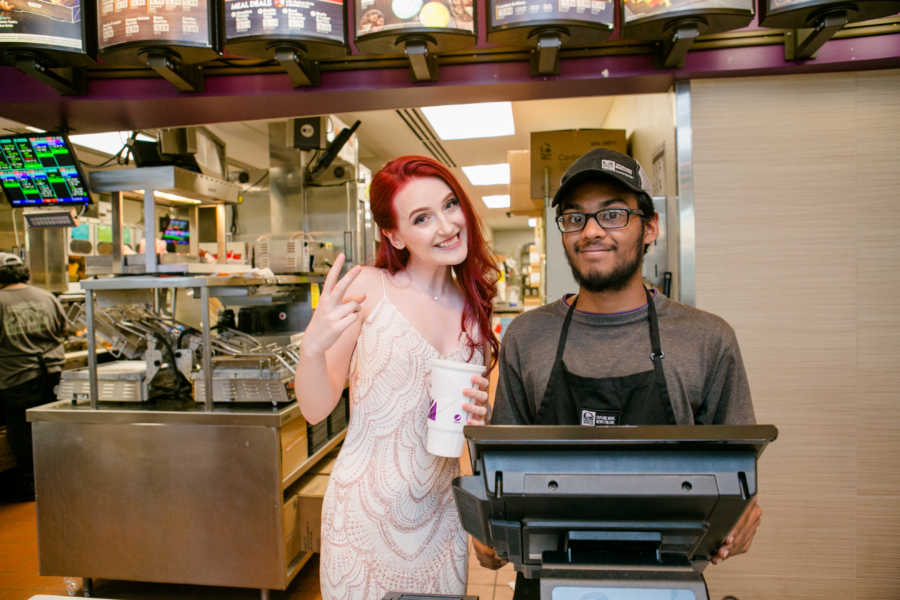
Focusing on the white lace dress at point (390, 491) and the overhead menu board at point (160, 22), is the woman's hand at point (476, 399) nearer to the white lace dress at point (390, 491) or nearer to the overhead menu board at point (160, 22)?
the white lace dress at point (390, 491)

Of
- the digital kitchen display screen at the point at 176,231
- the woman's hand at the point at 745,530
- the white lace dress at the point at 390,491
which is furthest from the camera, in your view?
the digital kitchen display screen at the point at 176,231

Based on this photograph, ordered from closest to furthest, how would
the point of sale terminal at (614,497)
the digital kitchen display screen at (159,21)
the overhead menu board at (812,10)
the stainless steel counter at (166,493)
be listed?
the point of sale terminal at (614,497) < the overhead menu board at (812,10) < the digital kitchen display screen at (159,21) < the stainless steel counter at (166,493)

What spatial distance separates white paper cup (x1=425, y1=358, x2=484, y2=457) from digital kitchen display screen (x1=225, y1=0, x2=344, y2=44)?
1555 mm

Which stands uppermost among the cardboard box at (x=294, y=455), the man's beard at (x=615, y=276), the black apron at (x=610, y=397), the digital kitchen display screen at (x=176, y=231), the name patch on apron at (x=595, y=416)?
the digital kitchen display screen at (x=176, y=231)

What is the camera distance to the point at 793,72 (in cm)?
230

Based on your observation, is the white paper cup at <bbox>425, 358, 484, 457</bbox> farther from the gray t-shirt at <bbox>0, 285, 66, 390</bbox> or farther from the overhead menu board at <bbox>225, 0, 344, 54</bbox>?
the gray t-shirt at <bbox>0, 285, 66, 390</bbox>

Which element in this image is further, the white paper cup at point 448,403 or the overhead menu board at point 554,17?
the overhead menu board at point 554,17

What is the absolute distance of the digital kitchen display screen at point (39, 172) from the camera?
3.30m

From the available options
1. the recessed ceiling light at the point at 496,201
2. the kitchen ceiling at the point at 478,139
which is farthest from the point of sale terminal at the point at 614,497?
the recessed ceiling light at the point at 496,201

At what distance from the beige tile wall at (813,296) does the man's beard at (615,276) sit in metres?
1.15

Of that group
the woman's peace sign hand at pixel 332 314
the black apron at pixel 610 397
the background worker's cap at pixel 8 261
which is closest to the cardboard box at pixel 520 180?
the black apron at pixel 610 397

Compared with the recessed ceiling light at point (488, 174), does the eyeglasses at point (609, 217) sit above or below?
below

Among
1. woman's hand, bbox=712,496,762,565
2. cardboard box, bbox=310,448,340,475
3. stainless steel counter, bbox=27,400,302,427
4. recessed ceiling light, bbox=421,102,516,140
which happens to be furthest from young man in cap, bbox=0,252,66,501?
woman's hand, bbox=712,496,762,565

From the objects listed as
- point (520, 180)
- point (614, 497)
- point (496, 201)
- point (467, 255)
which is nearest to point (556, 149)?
point (520, 180)
